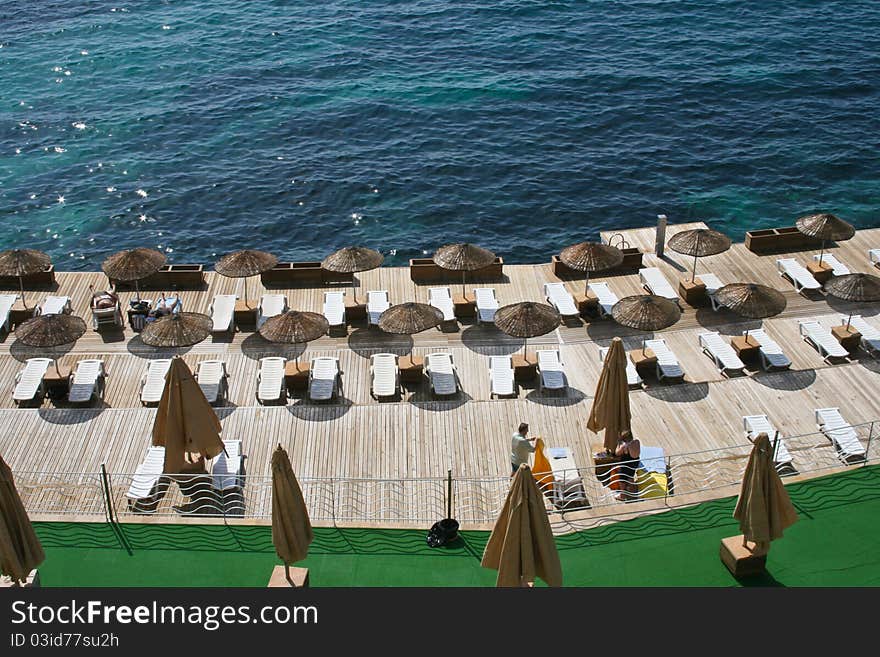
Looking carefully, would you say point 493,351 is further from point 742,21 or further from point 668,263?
point 742,21

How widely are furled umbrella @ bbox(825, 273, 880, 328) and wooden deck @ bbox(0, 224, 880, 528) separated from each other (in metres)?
1.73

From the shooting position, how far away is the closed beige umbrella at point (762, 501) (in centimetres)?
1443

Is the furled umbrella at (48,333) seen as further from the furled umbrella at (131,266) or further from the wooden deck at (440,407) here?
the furled umbrella at (131,266)

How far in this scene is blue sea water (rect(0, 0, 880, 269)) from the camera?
4397cm

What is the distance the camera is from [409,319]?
87.2ft

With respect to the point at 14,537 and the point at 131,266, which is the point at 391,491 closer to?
the point at 14,537

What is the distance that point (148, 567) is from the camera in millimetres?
16609

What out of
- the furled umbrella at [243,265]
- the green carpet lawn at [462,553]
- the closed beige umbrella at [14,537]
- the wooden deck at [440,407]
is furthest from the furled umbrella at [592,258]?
the closed beige umbrella at [14,537]

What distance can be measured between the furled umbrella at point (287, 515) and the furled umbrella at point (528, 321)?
11981mm

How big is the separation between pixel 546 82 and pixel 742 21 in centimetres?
1781

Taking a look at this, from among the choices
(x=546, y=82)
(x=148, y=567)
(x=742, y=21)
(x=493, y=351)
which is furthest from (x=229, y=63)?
(x=148, y=567)

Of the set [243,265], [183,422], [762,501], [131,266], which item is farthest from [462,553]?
[131,266]

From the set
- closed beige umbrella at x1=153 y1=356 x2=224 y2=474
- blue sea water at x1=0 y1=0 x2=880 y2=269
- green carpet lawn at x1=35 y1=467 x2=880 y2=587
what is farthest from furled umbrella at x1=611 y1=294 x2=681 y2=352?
blue sea water at x1=0 y1=0 x2=880 y2=269

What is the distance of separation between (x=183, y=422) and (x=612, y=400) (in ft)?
30.0
